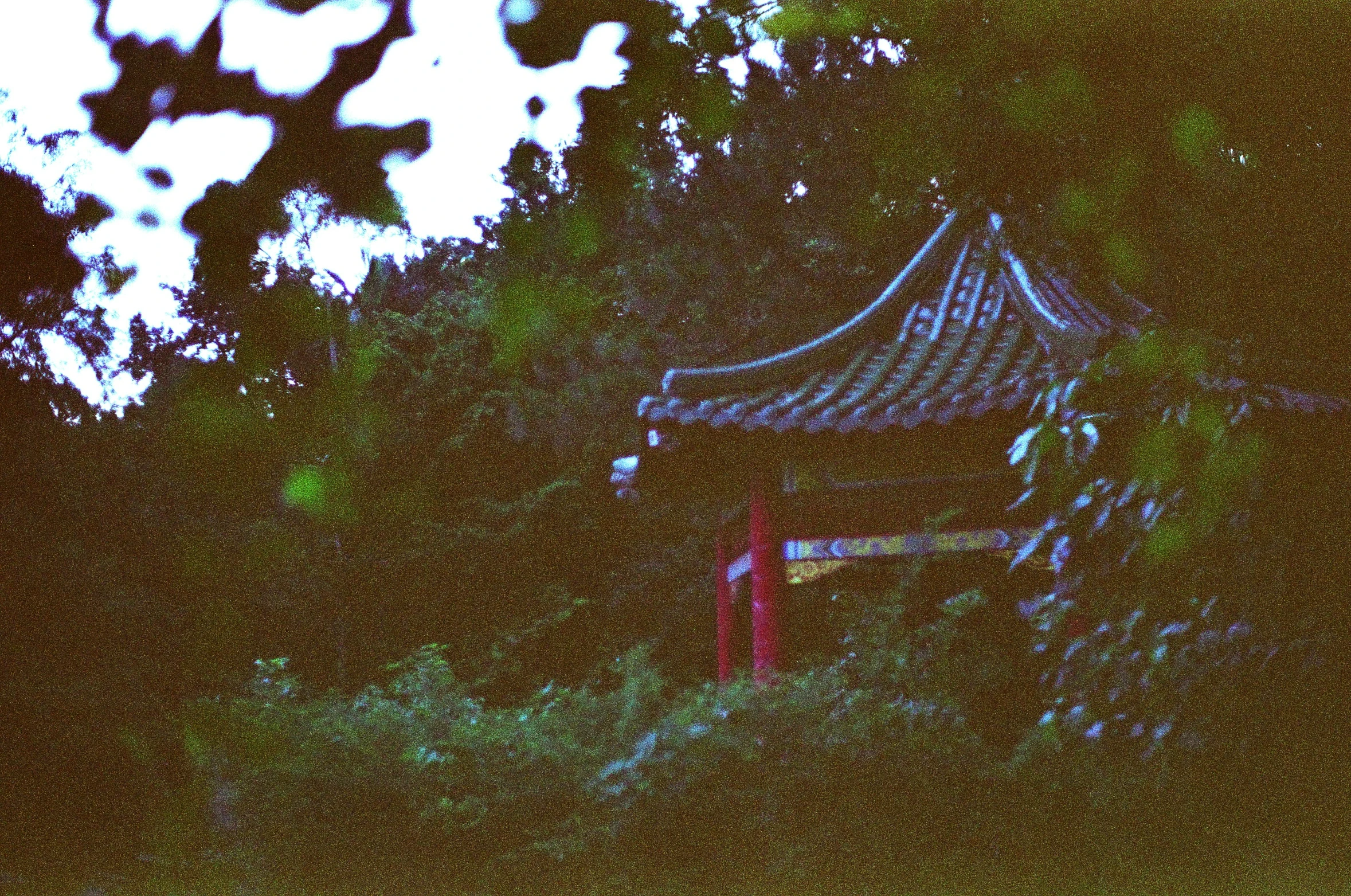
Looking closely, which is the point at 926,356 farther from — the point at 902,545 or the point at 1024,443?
the point at 1024,443

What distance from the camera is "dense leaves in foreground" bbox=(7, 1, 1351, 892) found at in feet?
6.56

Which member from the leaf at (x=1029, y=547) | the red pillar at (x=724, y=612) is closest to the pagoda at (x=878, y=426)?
the red pillar at (x=724, y=612)

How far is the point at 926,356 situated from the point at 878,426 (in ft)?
2.44

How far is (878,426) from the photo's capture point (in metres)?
5.52

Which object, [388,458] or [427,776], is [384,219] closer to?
[427,776]

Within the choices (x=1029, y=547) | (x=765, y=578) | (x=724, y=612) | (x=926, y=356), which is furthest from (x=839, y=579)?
(x=1029, y=547)

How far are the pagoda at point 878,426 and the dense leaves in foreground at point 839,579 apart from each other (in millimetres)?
439

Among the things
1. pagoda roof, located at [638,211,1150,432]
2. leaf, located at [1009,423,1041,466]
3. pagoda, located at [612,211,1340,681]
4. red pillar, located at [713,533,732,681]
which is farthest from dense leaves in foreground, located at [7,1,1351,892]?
red pillar, located at [713,533,732,681]

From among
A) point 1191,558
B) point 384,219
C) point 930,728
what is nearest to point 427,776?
point 930,728

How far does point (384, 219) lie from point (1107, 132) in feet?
4.98

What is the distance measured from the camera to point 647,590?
589 inches

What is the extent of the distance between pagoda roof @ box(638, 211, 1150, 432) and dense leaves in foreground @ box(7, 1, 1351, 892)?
65cm

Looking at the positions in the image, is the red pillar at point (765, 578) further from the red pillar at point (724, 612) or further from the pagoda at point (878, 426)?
the red pillar at point (724, 612)

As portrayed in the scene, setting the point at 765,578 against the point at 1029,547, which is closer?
the point at 1029,547
